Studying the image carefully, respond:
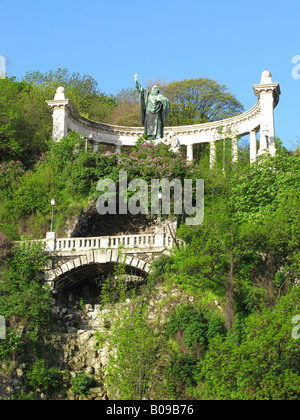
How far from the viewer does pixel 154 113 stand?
4797 centimetres

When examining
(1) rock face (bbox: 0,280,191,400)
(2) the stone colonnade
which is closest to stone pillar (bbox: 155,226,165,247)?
(1) rock face (bbox: 0,280,191,400)

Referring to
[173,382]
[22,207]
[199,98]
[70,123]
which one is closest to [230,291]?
[173,382]

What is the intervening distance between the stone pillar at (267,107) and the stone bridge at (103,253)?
1465 cm

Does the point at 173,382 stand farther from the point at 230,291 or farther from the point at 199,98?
the point at 199,98

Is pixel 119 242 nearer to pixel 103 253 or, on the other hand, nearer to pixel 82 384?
pixel 103 253

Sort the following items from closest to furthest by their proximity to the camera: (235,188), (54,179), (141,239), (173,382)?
(173,382), (141,239), (235,188), (54,179)

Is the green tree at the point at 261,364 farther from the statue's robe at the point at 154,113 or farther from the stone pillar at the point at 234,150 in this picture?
the stone pillar at the point at 234,150

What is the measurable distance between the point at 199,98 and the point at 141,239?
29297mm

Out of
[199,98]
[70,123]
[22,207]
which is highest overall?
[199,98]

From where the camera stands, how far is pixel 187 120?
209 ft

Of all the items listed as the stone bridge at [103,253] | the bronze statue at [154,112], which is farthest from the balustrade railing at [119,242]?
the bronze statue at [154,112]

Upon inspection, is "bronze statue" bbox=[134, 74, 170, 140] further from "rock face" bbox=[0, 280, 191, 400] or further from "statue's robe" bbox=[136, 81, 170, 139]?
"rock face" bbox=[0, 280, 191, 400]

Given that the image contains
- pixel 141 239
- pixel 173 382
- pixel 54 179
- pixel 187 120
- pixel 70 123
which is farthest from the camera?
pixel 187 120

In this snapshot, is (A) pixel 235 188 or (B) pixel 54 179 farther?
(B) pixel 54 179
